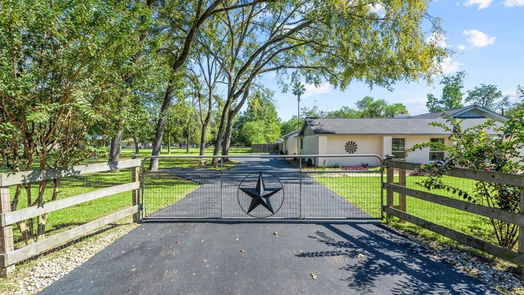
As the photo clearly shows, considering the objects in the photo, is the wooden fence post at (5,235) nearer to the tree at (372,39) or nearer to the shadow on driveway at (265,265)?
the shadow on driveway at (265,265)

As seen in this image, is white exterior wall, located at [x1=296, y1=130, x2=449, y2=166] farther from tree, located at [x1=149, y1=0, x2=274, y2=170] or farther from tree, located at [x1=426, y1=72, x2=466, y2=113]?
tree, located at [x1=426, y1=72, x2=466, y2=113]

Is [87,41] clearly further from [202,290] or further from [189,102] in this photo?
[189,102]

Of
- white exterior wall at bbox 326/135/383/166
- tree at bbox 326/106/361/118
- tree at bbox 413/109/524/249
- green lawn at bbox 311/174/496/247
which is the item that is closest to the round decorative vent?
white exterior wall at bbox 326/135/383/166

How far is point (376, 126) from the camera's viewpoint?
2105cm

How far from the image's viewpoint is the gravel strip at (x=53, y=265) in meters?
3.12

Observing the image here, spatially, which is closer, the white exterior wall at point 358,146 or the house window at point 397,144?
the white exterior wall at point 358,146

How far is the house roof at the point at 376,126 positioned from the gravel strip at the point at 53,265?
16769 millimetres

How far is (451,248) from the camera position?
419 centimetres

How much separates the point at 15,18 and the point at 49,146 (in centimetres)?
179

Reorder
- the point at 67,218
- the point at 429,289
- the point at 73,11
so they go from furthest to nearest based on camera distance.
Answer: the point at 67,218 → the point at 73,11 → the point at 429,289

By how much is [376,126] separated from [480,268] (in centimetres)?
1887

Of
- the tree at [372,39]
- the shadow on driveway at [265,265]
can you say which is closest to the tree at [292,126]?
the tree at [372,39]

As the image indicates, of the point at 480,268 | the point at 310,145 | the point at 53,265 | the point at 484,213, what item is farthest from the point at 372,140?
the point at 53,265

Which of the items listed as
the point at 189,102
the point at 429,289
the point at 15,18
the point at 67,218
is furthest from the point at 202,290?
the point at 189,102
